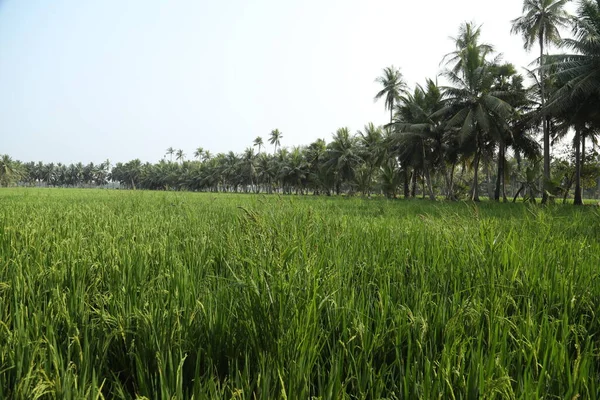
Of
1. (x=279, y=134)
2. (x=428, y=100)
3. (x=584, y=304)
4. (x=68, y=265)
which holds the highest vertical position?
(x=279, y=134)

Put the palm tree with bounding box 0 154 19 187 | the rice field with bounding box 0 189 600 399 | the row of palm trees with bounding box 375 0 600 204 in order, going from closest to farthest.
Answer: the rice field with bounding box 0 189 600 399 < the row of palm trees with bounding box 375 0 600 204 < the palm tree with bounding box 0 154 19 187

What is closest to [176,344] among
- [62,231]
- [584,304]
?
[584,304]

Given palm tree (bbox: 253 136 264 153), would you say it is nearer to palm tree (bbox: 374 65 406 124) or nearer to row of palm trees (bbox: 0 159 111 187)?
palm tree (bbox: 374 65 406 124)

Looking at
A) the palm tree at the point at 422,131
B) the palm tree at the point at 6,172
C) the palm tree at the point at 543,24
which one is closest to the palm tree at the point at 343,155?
the palm tree at the point at 422,131

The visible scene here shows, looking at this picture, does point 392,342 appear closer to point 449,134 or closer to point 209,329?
point 209,329

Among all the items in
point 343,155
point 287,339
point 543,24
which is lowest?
point 287,339

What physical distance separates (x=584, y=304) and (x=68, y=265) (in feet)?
10.6

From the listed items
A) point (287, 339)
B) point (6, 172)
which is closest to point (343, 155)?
point (287, 339)

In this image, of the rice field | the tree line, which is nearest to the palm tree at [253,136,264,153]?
the tree line

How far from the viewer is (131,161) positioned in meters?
118

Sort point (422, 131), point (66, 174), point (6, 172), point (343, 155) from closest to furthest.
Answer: point (422, 131) < point (343, 155) < point (6, 172) < point (66, 174)

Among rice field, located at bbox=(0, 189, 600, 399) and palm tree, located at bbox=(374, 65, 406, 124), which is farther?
palm tree, located at bbox=(374, 65, 406, 124)

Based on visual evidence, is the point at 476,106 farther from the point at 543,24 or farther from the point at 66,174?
the point at 66,174

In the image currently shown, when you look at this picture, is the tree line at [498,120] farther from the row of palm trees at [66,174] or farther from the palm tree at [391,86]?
the row of palm trees at [66,174]
